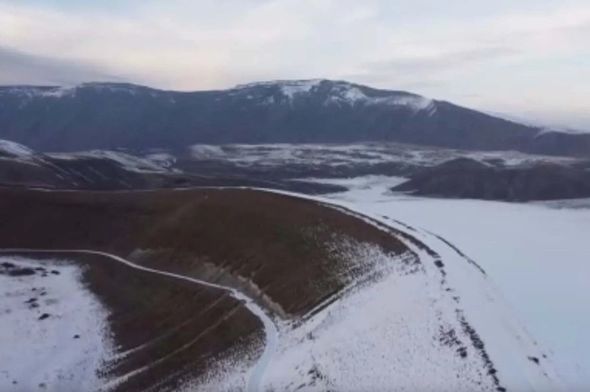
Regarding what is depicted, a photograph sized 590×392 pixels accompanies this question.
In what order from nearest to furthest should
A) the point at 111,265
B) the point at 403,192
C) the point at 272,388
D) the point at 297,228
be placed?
the point at 272,388, the point at 297,228, the point at 111,265, the point at 403,192

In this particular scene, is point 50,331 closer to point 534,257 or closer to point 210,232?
point 210,232

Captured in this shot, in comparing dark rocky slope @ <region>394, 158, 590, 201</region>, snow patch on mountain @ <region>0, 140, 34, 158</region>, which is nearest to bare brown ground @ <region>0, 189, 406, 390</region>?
snow patch on mountain @ <region>0, 140, 34, 158</region>

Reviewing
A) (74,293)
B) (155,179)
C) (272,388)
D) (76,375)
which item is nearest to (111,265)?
(74,293)

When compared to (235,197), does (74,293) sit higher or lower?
lower

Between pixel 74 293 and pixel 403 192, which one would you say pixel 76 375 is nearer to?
pixel 74 293

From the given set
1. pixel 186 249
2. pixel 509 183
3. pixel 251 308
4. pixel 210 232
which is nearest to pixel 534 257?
pixel 251 308

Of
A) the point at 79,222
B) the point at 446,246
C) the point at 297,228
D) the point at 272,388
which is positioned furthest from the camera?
the point at 79,222

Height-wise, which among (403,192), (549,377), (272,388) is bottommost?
(403,192)

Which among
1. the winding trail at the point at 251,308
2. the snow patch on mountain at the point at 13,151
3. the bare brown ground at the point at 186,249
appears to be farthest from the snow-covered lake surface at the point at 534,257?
the snow patch on mountain at the point at 13,151
